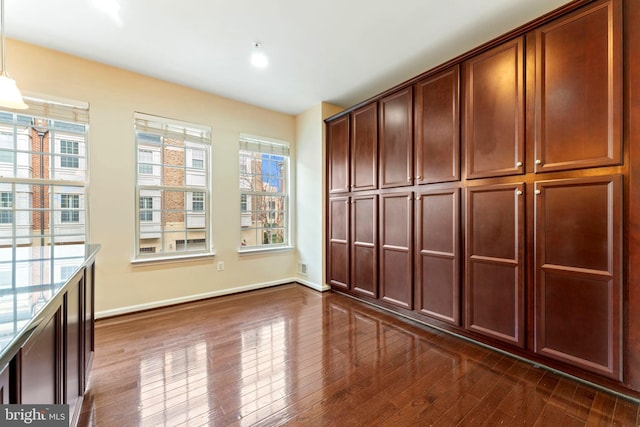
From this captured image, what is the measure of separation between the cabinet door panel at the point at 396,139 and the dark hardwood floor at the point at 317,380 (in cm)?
160

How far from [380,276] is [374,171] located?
4.17ft

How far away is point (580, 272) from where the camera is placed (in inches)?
72.7

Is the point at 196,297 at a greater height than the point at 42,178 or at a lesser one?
lesser

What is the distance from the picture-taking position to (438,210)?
105 inches

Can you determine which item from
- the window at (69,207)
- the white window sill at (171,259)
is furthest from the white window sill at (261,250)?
the window at (69,207)

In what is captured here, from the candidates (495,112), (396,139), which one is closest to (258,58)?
(396,139)

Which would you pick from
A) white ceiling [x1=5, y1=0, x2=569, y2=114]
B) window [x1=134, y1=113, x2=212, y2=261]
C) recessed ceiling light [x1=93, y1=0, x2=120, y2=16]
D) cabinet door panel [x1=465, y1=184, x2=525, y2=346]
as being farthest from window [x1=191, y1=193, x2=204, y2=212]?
cabinet door panel [x1=465, y1=184, x2=525, y2=346]

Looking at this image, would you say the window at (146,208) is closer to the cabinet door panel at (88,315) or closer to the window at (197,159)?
the window at (197,159)

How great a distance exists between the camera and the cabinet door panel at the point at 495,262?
2141 millimetres

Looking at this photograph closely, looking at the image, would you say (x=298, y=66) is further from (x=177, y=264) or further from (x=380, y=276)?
(x=177, y=264)

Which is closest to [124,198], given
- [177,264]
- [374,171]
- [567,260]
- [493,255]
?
[177,264]

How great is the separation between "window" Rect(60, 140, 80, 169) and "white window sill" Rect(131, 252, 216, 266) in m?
1.19

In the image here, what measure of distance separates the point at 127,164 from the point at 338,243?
2.76 m

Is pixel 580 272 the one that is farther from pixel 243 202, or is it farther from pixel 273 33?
pixel 243 202
